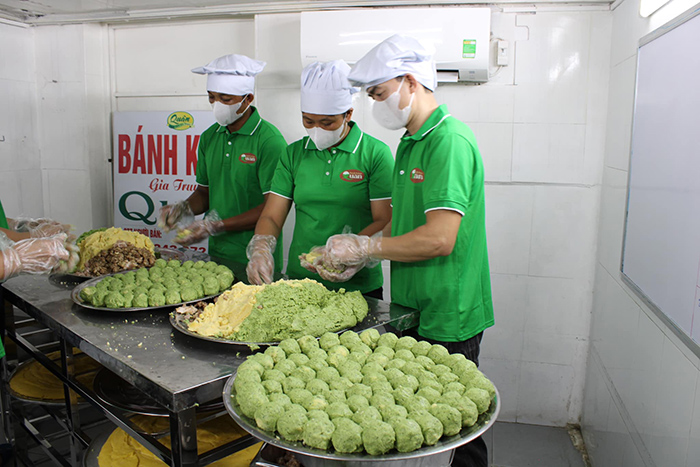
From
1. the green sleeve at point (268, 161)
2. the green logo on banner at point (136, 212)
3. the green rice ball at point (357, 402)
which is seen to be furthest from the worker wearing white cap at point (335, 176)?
the green logo on banner at point (136, 212)

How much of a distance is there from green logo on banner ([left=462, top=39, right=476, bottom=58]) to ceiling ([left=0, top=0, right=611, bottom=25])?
0.26m

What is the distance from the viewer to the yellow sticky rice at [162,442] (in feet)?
6.25

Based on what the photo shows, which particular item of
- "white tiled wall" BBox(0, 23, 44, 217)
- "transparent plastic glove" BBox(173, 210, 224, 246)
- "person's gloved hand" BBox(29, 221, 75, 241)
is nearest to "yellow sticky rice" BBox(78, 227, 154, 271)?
"person's gloved hand" BBox(29, 221, 75, 241)

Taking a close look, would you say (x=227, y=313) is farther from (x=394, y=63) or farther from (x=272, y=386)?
(x=394, y=63)

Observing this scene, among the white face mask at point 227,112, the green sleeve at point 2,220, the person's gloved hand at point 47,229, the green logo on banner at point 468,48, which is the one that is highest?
the green logo on banner at point 468,48

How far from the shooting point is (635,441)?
2.22 metres

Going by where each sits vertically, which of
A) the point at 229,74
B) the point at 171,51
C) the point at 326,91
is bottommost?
the point at 326,91

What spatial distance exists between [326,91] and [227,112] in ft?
2.64

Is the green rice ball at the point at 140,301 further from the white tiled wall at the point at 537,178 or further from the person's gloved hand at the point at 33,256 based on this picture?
the white tiled wall at the point at 537,178

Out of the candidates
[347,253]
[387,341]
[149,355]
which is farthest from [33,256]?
[387,341]

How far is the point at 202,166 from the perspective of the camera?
326cm

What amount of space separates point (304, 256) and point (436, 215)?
62 cm

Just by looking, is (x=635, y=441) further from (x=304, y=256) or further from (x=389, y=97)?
(x=389, y=97)

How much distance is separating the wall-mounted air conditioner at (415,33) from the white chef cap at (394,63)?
1173mm
